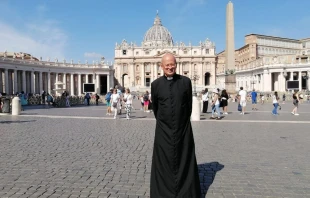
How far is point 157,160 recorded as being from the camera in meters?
3.78

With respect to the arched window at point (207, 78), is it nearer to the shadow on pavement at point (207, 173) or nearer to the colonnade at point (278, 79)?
the colonnade at point (278, 79)

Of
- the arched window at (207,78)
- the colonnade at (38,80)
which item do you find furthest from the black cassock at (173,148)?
the arched window at (207,78)

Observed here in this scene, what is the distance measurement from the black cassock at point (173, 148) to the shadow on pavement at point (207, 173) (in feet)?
1.70

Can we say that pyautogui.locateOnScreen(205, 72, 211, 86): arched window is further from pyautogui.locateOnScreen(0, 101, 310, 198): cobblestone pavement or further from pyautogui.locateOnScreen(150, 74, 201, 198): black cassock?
pyautogui.locateOnScreen(150, 74, 201, 198): black cassock

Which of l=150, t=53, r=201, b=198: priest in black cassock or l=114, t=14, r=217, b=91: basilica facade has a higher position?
l=114, t=14, r=217, b=91: basilica facade

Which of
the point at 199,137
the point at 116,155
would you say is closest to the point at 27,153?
the point at 116,155

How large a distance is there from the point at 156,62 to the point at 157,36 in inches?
705

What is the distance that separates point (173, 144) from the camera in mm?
3680

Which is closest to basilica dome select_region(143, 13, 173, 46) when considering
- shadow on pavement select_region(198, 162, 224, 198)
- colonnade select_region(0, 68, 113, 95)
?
colonnade select_region(0, 68, 113, 95)

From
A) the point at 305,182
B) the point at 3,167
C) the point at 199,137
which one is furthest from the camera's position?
the point at 199,137

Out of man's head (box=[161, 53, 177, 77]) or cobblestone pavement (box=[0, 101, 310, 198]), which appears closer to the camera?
man's head (box=[161, 53, 177, 77])

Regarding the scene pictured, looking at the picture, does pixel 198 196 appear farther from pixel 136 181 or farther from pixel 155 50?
pixel 155 50

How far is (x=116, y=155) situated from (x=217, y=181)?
2572 mm

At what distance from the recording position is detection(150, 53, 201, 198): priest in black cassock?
3.70 m
